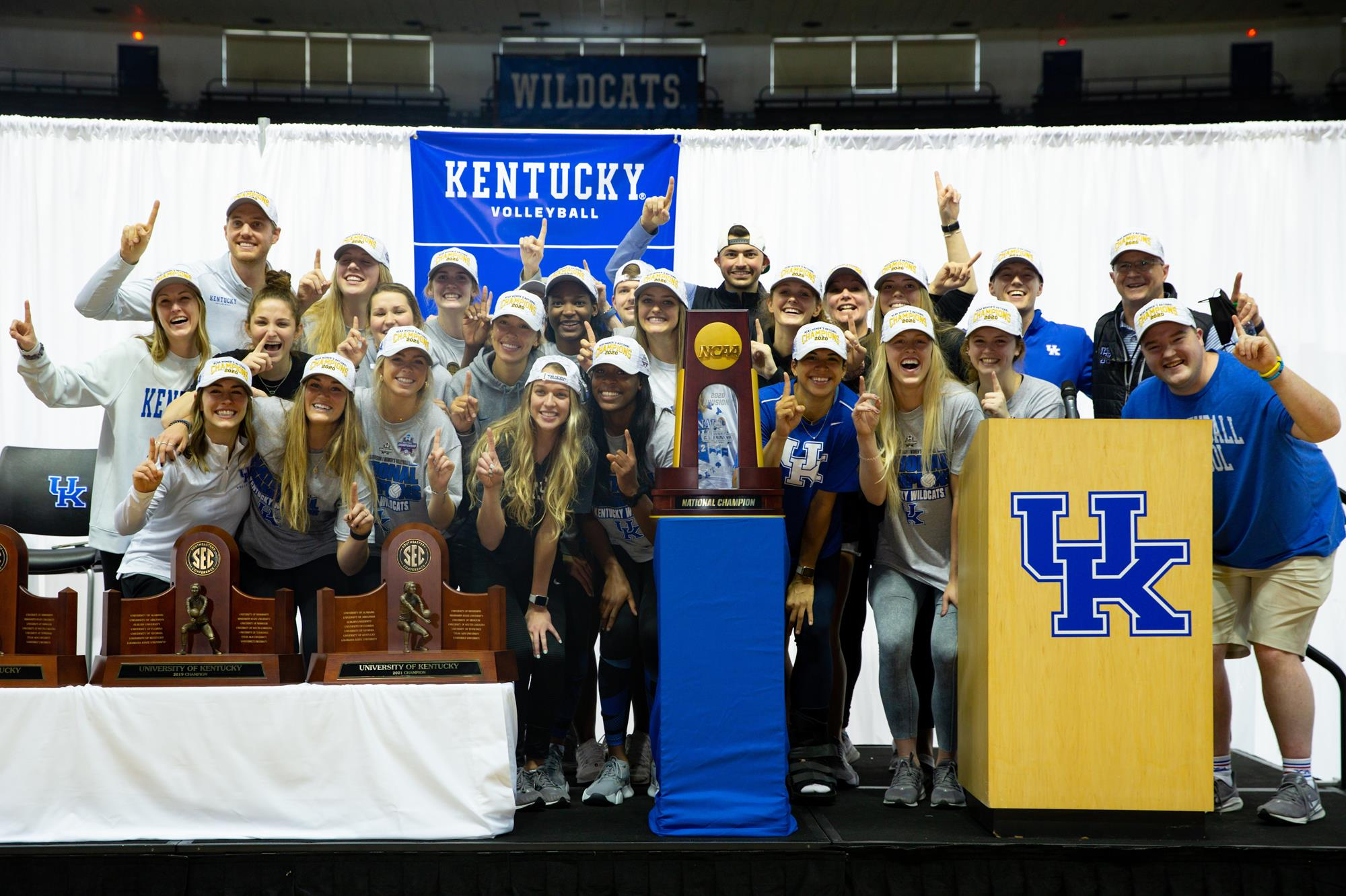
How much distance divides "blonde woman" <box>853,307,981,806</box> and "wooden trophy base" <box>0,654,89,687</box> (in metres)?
2.42

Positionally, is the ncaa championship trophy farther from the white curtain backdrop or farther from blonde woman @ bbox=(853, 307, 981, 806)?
the white curtain backdrop

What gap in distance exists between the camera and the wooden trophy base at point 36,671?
308 cm

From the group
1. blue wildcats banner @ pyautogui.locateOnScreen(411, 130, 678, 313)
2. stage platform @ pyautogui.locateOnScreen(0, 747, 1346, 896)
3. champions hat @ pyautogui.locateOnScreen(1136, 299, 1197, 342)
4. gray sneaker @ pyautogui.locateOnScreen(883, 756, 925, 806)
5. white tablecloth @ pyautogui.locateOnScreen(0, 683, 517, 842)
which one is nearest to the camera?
stage platform @ pyautogui.locateOnScreen(0, 747, 1346, 896)

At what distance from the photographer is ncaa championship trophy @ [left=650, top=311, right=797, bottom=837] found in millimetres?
3059

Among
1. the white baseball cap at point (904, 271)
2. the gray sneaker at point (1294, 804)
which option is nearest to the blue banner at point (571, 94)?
the white baseball cap at point (904, 271)

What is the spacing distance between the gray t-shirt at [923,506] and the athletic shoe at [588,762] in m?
1.29

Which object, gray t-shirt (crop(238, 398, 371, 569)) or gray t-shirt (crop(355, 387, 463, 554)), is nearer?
gray t-shirt (crop(238, 398, 371, 569))

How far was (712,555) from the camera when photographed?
3.10 metres

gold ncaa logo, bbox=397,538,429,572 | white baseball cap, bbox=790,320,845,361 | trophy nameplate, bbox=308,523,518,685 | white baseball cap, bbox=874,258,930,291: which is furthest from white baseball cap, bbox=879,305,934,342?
gold ncaa logo, bbox=397,538,429,572

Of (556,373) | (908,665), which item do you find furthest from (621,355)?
(908,665)

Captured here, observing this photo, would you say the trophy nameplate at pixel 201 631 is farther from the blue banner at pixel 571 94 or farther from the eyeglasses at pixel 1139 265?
the blue banner at pixel 571 94

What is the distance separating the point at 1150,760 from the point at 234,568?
267 centimetres

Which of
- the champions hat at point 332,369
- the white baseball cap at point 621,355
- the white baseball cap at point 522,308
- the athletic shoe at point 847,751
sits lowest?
the athletic shoe at point 847,751

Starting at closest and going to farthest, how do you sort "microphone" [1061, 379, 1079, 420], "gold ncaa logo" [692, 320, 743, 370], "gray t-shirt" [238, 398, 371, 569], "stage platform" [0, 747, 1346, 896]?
"stage platform" [0, 747, 1346, 896] < "gold ncaa logo" [692, 320, 743, 370] < "gray t-shirt" [238, 398, 371, 569] < "microphone" [1061, 379, 1079, 420]
